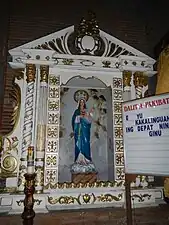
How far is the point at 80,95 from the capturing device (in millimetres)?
3762

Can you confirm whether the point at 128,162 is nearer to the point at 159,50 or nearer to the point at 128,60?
the point at 128,60

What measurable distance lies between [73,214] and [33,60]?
210 cm

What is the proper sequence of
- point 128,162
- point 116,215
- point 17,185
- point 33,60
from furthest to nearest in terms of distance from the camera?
point 33,60
point 17,185
point 116,215
point 128,162

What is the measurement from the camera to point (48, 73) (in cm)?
326

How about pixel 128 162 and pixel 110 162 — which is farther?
pixel 110 162

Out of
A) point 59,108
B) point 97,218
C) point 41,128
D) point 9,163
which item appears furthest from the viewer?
point 59,108

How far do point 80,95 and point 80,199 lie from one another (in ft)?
5.40

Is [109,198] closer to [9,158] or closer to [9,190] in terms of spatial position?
[9,190]

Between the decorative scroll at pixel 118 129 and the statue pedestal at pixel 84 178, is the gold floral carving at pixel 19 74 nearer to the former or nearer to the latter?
the decorative scroll at pixel 118 129

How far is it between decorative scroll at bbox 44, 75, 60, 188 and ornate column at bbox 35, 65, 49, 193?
0.22ft

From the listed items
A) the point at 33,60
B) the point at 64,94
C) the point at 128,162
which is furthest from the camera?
the point at 64,94

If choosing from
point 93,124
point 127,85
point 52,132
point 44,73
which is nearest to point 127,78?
point 127,85

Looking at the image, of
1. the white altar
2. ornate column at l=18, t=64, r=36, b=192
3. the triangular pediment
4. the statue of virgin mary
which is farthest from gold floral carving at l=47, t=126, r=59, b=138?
the triangular pediment

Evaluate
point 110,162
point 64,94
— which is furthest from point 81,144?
point 64,94
